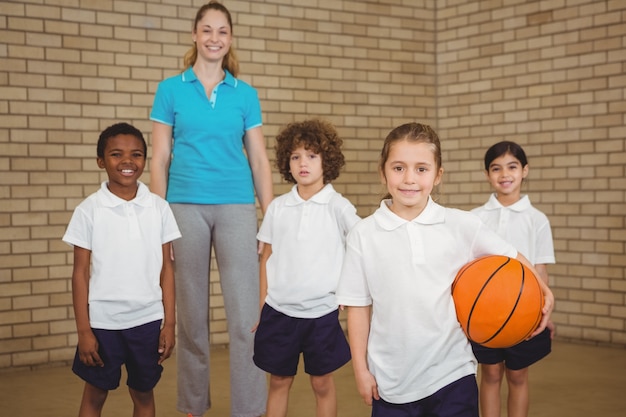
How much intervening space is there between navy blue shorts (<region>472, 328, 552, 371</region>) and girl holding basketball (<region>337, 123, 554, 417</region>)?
120 cm

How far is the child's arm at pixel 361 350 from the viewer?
2.61 m

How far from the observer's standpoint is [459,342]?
8.77 feet

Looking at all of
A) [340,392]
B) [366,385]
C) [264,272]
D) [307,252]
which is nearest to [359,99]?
[340,392]

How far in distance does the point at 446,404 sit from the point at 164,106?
2063mm

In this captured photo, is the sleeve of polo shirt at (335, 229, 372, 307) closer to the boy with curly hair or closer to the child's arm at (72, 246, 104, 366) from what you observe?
the boy with curly hair

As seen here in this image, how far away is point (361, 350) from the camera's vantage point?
266 cm

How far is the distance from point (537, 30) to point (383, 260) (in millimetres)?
5147

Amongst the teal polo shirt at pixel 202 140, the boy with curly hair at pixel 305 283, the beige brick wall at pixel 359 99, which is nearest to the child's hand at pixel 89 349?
the boy with curly hair at pixel 305 283

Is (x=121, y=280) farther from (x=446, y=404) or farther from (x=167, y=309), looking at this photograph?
(x=446, y=404)

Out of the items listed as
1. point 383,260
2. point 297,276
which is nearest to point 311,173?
point 297,276

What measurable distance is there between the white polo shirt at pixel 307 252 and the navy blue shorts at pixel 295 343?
4 cm

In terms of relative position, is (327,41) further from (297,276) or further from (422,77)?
(297,276)

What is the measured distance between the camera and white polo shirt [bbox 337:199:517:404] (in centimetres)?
261

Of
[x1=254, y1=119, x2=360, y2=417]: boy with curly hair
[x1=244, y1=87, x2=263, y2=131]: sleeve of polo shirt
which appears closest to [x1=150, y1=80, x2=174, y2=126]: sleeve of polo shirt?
[x1=244, y1=87, x2=263, y2=131]: sleeve of polo shirt
